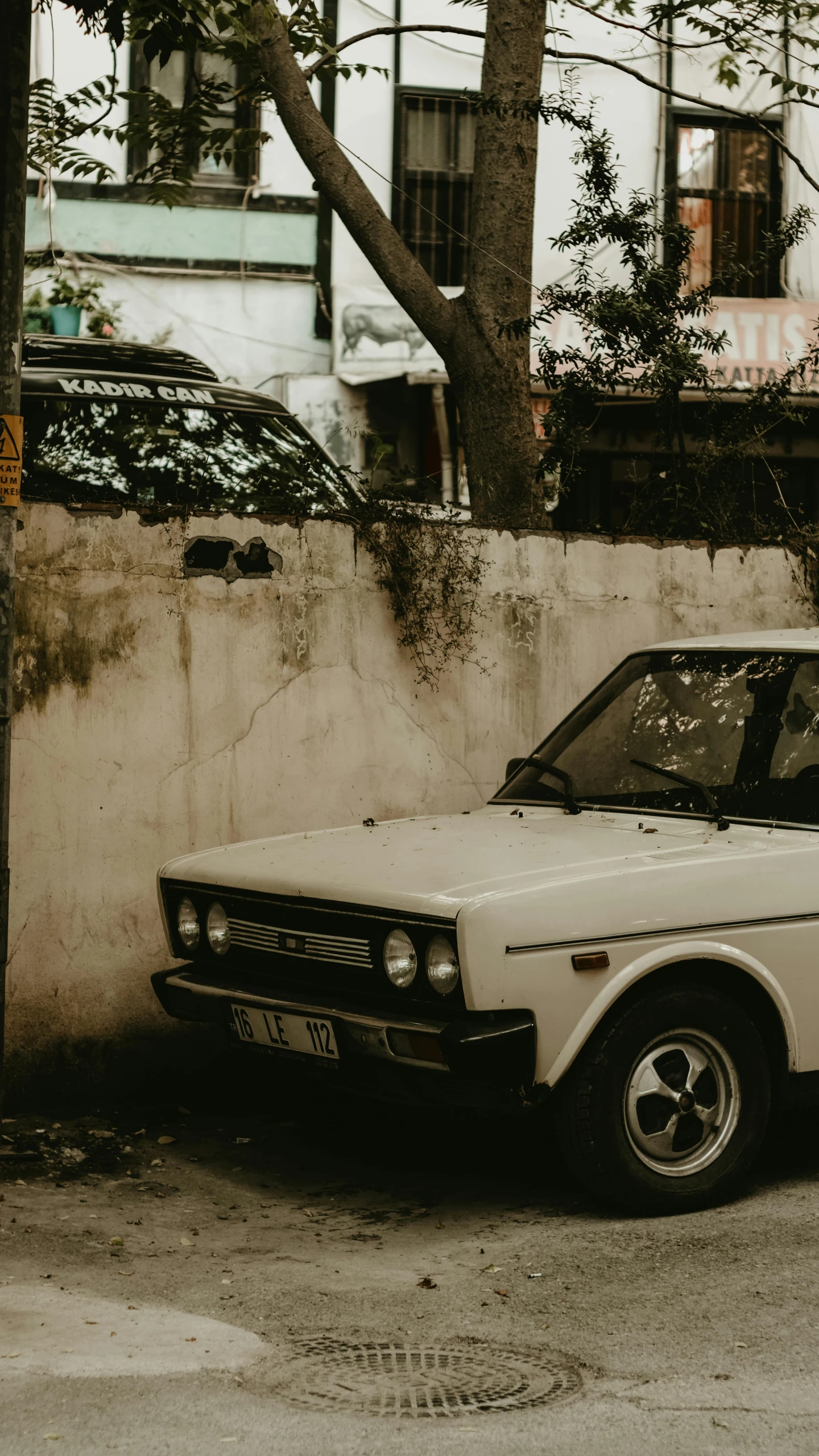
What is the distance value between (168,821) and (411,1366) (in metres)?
2.81

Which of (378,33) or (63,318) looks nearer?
(378,33)

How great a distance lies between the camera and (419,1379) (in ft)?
11.0

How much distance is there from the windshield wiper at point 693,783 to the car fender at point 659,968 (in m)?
0.56

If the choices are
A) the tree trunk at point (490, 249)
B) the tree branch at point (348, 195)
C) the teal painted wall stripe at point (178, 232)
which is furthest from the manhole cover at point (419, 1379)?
the teal painted wall stripe at point (178, 232)

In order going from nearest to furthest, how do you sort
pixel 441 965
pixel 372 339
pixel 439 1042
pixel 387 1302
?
1. pixel 387 1302
2. pixel 439 1042
3. pixel 441 965
4. pixel 372 339

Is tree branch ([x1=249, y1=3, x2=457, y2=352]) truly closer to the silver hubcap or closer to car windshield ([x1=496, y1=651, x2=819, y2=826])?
car windshield ([x1=496, y1=651, x2=819, y2=826])

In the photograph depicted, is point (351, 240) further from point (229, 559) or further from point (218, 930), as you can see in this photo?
point (218, 930)

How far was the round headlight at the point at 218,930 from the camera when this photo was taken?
16.1 ft

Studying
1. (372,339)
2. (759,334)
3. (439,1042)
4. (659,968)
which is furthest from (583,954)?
(759,334)

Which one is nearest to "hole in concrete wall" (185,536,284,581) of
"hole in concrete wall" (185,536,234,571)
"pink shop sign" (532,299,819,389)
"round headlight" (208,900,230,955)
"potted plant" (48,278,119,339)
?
"hole in concrete wall" (185,536,234,571)

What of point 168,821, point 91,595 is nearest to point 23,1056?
point 168,821

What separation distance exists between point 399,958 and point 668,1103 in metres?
0.86

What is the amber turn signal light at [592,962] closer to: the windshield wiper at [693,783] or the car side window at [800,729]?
the windshield wiper at [693,783]

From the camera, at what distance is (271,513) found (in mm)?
6148
